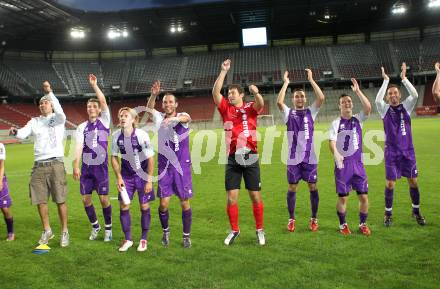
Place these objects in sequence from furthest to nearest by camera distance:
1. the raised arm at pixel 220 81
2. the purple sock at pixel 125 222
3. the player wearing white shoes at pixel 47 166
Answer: the player wearing white shoes at pixel 47 166, the purple sock at pixel 125 222, the raised arm at pixel 220 81

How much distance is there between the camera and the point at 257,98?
6035 millimetres

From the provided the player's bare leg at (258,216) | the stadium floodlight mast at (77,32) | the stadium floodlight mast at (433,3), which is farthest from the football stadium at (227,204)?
the stadium floodlight mast at (77,32)

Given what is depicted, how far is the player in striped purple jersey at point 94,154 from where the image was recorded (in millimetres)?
6852

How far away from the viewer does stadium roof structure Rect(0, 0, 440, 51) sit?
43469 mm

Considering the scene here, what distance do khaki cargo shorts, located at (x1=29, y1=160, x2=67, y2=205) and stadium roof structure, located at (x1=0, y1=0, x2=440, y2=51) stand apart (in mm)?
36242

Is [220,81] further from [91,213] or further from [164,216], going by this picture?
[91,213]

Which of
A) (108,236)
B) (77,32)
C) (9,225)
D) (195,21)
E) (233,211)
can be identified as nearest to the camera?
(233,211)

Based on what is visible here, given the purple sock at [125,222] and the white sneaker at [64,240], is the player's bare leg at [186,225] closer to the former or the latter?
the purple sock at [125,222]

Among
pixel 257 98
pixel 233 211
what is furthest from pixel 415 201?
pixel 257 98

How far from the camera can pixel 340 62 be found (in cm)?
5656

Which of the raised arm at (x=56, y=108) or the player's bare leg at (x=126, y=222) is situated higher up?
the raised arm at (x=56, y=108)

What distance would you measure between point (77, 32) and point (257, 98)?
5080 cm

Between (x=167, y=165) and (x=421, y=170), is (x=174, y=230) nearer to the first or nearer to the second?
(x=167, y=165)

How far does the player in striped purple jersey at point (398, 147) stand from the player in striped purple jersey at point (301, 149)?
1.22 meters
